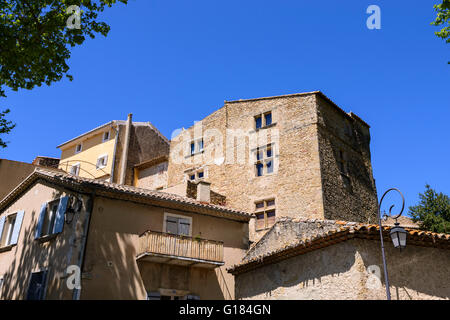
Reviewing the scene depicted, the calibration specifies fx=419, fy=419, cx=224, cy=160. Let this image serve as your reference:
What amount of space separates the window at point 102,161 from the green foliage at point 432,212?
21560mm

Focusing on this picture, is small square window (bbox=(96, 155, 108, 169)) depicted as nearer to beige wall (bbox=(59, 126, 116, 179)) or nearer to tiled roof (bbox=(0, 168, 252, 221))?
beige wall (bbox=(59, 126, 116, 179))

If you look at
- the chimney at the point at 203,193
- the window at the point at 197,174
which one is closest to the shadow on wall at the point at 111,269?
the chimney at the point at 203,193

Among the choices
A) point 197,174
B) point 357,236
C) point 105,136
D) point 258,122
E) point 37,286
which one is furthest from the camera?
point 105,136

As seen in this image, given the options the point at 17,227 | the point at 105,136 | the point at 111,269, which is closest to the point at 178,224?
the point at 111,269

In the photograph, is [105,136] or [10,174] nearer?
[10,174]

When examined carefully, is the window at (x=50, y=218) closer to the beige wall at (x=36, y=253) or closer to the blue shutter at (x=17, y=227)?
the beige wall at (x=36, y=253)

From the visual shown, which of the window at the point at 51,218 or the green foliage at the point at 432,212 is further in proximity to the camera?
the green foliage at the point at 432,212

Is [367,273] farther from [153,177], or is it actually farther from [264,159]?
[153,177]

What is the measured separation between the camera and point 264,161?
81.4ft

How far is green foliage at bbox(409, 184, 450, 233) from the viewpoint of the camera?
2481 centimetres

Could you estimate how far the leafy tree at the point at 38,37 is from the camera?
12.3 meters

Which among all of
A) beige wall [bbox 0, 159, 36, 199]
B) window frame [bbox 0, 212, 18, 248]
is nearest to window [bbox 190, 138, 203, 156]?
beige wall [bbox 0, 159, 36, 199]

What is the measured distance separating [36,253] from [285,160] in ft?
45.1

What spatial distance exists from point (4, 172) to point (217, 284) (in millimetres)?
15656
